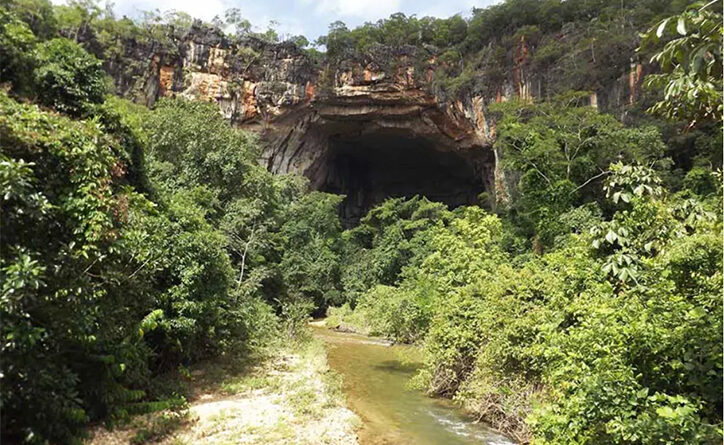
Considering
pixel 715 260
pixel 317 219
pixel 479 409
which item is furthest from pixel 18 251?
pixel 317 219


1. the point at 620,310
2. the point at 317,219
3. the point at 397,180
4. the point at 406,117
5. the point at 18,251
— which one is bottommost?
the point at 620,310

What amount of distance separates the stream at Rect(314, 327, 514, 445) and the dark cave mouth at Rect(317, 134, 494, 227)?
2291 cm

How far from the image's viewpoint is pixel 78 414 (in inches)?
209

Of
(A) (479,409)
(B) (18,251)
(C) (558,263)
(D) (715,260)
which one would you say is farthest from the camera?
(C) (558,263)

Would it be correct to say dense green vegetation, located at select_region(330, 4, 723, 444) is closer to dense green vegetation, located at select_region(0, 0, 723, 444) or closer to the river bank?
dense green vegetation, located at select_region(0, 0, 723, 444)

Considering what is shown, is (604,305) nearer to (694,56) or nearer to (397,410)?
(694,56)

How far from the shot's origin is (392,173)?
42.2 metres

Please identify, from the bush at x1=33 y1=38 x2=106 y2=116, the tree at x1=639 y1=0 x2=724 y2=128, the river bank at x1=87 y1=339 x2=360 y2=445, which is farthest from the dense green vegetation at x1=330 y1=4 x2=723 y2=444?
the bush at x1=33 y1=38 x2=106 y2=116

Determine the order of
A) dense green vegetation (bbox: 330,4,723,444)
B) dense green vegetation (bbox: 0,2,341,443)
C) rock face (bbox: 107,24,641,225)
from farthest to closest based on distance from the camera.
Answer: rock face (bbox: 107,24,641,225), dense green vegetation (bbox: 0,2,341,443), dense green vegetation (bbox: 330,4,723,444)

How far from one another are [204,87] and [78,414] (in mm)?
28703

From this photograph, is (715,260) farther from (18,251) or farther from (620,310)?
(18,251)

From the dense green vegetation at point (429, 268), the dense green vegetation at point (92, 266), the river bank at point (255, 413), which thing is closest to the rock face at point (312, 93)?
the dense green vegetation at point (429, 268)

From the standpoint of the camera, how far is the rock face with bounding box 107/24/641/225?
2928cm

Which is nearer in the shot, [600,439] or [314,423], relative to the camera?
[600,439]
